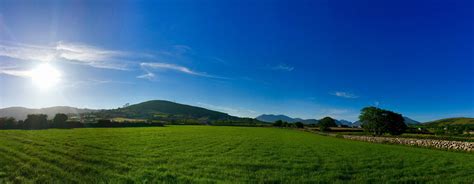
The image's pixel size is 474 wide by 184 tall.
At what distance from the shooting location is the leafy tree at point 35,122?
68.6m

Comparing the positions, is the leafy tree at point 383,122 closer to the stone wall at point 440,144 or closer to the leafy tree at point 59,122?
the stone wall at point 440,144

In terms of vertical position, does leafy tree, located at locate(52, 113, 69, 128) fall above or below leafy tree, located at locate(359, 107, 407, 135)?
below

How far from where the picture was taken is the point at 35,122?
70.8 meters

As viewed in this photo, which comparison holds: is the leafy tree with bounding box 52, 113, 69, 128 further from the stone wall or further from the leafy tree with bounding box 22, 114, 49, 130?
the stone wall

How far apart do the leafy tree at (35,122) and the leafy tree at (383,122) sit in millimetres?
93226

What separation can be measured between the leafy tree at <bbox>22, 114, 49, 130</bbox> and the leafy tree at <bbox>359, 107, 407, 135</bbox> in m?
93.2

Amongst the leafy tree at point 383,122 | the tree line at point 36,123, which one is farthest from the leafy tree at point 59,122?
the leafy tree at point 383,122

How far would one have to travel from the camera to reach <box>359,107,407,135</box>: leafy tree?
83.8 m

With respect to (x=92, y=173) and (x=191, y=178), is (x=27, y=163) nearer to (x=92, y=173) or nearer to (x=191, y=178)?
(x=92, y=173)

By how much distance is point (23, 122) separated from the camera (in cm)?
6994

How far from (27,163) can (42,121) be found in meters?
70.9

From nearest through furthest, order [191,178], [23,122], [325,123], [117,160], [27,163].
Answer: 1. [191,178]
2. [27,163]
3. [117,160]
4. [23,122]
5. [325,123]

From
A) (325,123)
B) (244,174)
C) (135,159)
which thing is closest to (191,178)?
(244,174)

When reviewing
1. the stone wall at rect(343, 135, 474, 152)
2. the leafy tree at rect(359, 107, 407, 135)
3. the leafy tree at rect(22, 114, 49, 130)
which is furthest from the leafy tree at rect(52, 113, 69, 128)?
the leafy tree at rect(359, 107, 407, 135)
